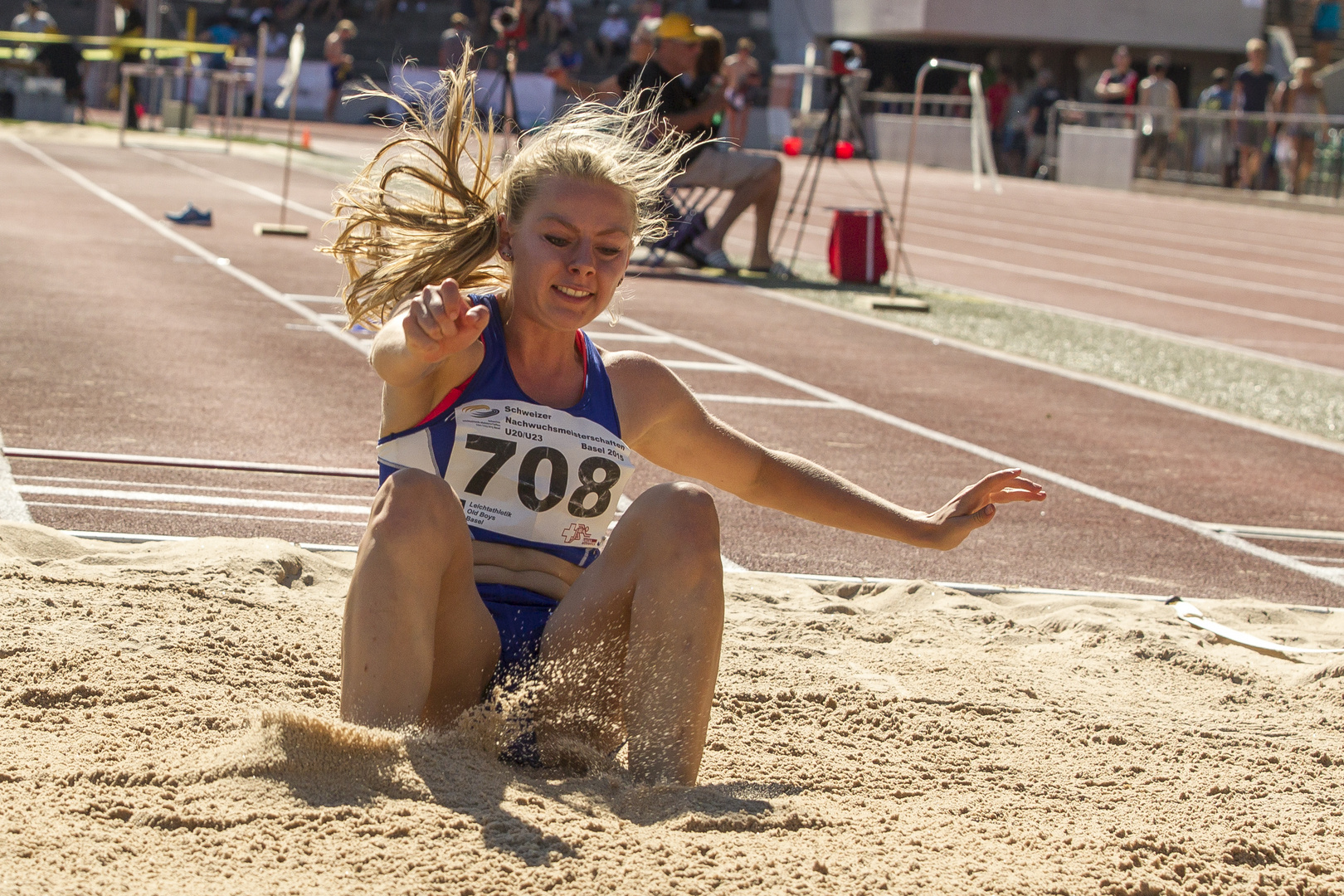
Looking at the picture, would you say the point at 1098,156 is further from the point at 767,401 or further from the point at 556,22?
the point at 767,401

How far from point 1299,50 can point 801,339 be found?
3376cm

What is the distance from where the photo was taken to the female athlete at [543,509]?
3.08 m

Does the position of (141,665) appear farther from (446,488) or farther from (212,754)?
(446,488)

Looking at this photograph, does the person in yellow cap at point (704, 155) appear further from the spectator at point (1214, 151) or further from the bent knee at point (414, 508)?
the spectator at point (1214, 151)

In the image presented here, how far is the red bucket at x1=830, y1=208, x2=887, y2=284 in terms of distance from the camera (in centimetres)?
1487

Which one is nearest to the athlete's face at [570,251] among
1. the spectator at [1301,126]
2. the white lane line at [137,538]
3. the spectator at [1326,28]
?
→ the white lane line at [137,538]

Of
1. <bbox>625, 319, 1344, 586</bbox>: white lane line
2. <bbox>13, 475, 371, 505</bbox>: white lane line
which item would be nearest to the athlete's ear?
<bbox>13, 475, 371, 505</bbox>: white lane line

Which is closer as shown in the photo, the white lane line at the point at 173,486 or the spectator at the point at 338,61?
the white lane line at the point at 173,486

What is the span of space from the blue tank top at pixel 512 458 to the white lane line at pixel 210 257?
6297mm

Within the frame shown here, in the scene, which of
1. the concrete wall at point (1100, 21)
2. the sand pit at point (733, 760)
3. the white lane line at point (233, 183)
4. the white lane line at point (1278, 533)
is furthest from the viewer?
the concrete wall at point (1100, 21)

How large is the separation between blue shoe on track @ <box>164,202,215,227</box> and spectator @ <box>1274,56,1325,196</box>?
17.7m

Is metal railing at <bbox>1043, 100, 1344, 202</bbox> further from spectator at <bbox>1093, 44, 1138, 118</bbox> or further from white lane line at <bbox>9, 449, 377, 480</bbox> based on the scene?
white lane line at <bbox>9, 449, 377, 480</bbox>

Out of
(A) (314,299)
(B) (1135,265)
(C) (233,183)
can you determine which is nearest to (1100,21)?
(B) (1135,265)

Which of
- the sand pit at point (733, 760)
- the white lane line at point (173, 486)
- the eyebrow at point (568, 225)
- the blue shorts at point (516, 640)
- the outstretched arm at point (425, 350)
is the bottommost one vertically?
the sand pit at point (733, 760)
